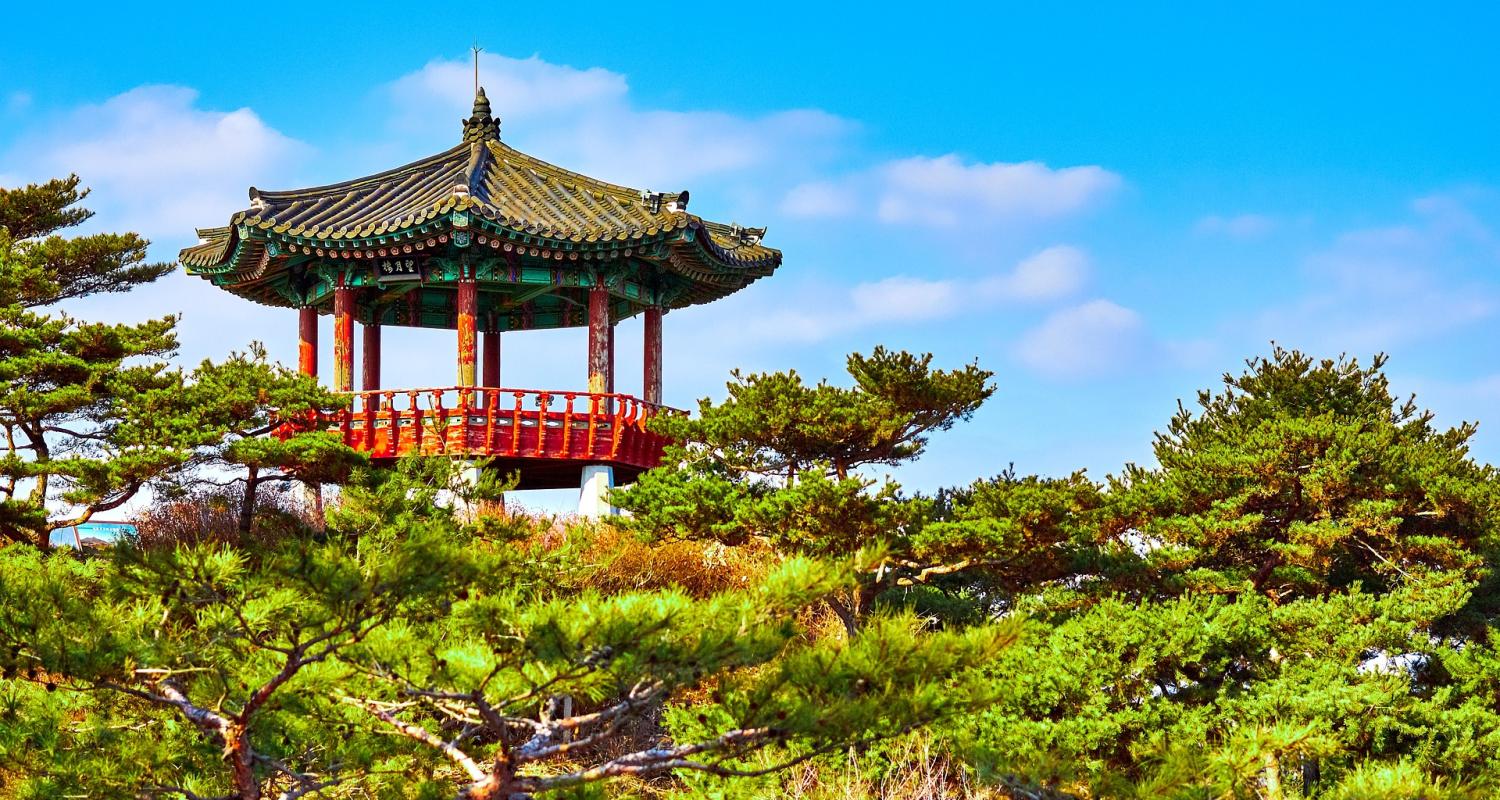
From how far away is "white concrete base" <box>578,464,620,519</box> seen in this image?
63.2 feet

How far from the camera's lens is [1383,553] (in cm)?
1875

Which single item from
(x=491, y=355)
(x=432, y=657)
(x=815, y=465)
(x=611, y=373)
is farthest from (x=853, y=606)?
(x=432, y=657)

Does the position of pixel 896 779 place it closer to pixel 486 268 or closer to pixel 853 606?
pixel 853 606

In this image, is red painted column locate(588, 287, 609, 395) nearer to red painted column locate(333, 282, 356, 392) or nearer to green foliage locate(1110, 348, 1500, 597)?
red painted column locate(333, 282, 356, 392)

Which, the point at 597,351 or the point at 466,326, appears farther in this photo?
the point at 597,351

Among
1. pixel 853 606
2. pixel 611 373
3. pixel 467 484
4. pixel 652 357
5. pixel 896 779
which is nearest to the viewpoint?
pixel 896 779

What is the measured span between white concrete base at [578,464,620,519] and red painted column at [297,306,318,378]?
4.12m

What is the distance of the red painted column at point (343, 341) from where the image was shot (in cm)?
1953

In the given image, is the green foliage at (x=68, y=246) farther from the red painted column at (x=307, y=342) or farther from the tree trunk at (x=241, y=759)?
the tree trunk at (x=241, y=759)

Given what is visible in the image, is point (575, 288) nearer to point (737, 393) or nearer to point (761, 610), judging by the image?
point (737, 393)

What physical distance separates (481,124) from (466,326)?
167 inches

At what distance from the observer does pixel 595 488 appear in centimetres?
1930

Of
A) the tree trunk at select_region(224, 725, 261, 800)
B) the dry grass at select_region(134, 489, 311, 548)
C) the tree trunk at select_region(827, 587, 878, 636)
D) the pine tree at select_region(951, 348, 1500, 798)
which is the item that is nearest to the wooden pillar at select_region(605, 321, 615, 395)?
the dry grass at select_region(134, 489, 311, 548)

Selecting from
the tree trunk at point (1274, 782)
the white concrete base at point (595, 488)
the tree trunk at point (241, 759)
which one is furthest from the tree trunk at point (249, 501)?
the tree trunk at point (1274, 782)
